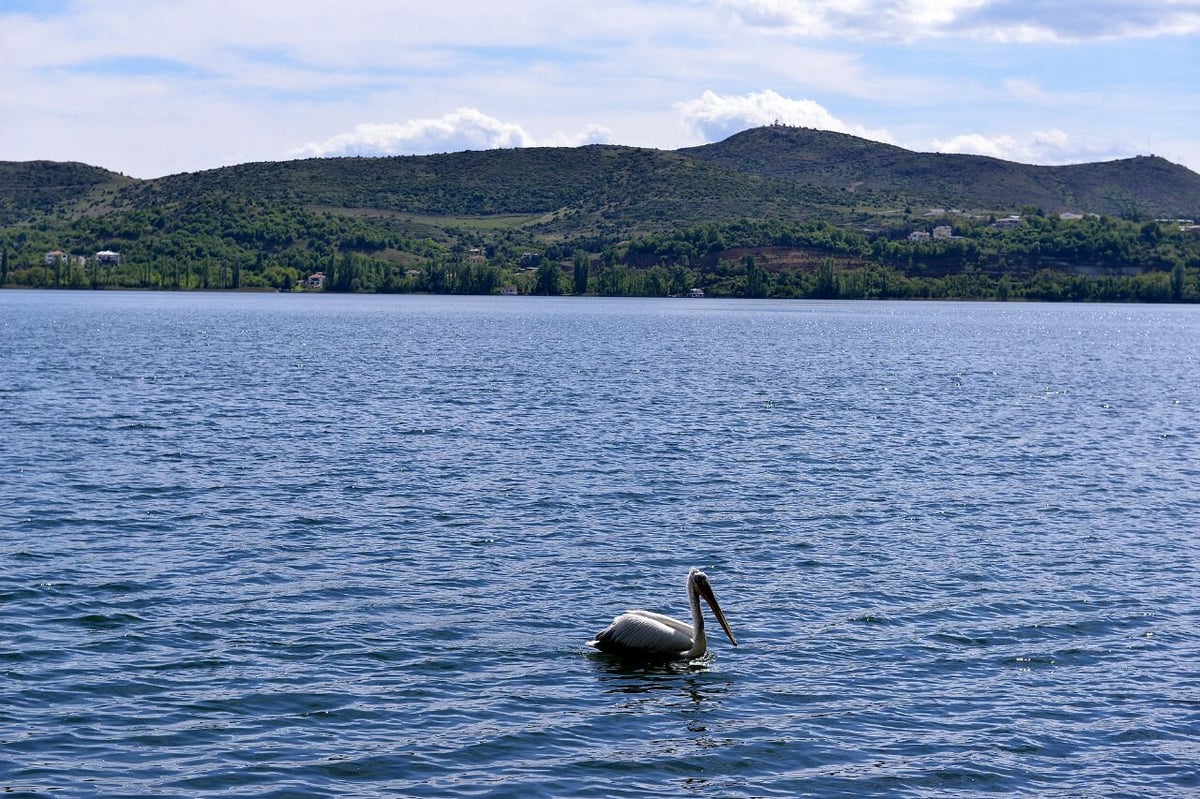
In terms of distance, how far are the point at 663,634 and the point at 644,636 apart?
317mm

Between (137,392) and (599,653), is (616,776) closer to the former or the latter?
(599,653)

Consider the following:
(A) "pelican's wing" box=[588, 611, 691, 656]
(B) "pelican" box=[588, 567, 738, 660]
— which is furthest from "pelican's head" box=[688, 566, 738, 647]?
(A) "pelican's wing" box=[588, 611, 691, 656]

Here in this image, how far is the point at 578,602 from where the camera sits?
2598cm

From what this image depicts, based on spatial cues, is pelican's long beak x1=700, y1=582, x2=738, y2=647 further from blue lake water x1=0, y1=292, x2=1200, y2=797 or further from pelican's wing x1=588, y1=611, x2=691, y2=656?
pelican's wing x1=588, y1=611, x2=691, y2=656

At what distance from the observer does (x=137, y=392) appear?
2719 inches

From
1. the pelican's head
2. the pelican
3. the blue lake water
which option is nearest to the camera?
the blue lake water

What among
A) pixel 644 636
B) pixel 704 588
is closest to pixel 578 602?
pixel 644 636

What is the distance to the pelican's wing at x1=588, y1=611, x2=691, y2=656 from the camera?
2244 centimetres

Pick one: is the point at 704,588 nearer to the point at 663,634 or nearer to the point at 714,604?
the point at 714,604

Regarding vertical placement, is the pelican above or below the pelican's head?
below

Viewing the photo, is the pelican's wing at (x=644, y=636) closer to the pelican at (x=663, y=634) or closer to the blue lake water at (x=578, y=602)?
the pelican at (x=663, y=634)

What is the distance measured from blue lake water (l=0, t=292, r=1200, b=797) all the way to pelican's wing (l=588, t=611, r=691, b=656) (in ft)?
1.42

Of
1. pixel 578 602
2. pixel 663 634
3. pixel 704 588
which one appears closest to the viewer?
pixel 663 634

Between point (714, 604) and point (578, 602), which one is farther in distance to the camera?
point (578, 602)
